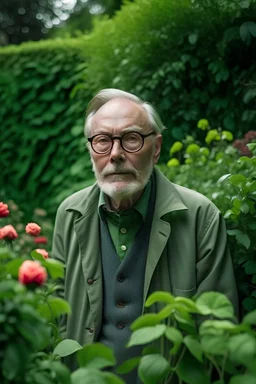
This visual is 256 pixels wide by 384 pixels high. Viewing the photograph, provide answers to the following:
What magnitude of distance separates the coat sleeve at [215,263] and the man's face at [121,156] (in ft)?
1.24

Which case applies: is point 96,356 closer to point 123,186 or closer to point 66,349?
point 66,349

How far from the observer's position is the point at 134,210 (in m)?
2.79

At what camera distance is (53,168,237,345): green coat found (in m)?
2.58

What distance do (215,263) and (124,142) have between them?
680mm

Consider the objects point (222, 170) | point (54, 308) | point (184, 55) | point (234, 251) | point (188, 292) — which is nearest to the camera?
point (54, 308)

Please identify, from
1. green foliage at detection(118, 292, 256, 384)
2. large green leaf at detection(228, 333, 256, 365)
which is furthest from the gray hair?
large green leaf at detection(228, 333, 256, 365)

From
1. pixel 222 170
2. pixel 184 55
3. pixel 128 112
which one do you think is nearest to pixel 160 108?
pixel 184 55

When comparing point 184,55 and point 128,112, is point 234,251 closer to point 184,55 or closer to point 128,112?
point 128,112

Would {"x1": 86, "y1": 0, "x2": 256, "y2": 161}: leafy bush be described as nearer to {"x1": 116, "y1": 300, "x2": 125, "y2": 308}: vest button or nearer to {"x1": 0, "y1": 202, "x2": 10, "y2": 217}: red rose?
{"x1": 116, "y1": 300, "x2": 125, "y2": 308}: vest button

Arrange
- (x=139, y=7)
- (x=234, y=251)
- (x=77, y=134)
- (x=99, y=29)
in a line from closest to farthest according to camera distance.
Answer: (x=234, y=251) < (x=139, y=7) < (x=99, y=29) < (x=77, y=134)

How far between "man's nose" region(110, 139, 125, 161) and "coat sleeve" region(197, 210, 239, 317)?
490 mm

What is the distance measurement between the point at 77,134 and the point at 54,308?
4597 mm

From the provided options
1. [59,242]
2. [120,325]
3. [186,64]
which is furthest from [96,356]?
[186,64]

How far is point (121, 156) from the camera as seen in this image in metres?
2.73
